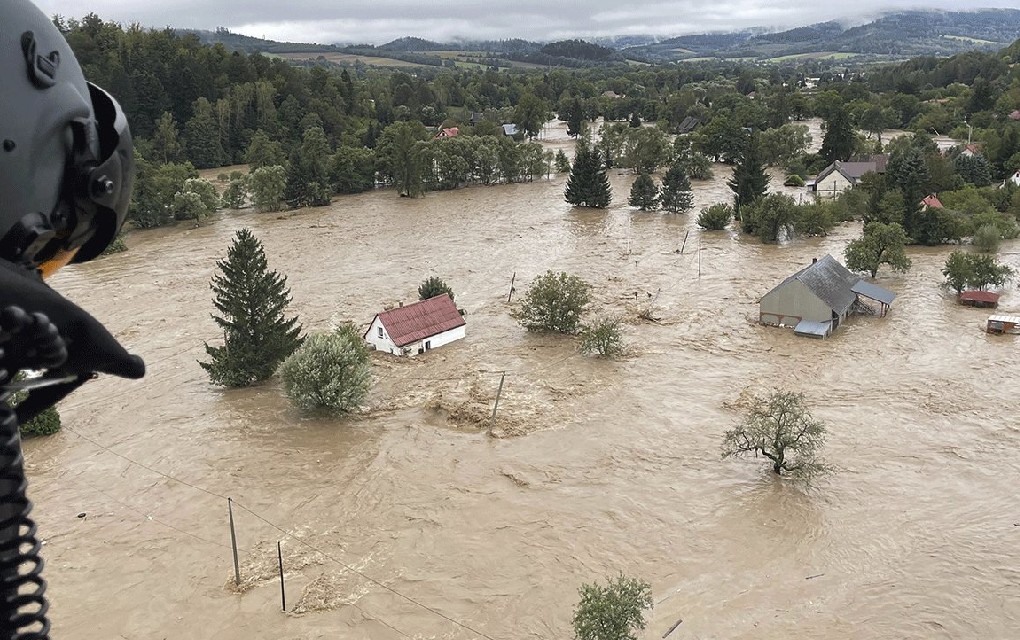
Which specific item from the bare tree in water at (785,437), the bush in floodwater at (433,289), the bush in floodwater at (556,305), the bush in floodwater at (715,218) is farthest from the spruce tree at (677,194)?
the bare tree in water at (785,437)

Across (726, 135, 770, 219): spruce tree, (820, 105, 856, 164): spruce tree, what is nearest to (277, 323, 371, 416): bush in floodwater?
(726, 135, 770, 219): spruce tree

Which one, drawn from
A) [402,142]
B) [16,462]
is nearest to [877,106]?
[402,142]

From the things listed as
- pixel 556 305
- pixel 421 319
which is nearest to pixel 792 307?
pixel 556 305

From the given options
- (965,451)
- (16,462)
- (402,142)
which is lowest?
(965,451)

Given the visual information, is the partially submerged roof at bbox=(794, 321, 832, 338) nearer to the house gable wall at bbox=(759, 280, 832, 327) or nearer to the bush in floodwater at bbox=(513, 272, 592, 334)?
the house gable wall at bbox=(759, 280, 832, 327)

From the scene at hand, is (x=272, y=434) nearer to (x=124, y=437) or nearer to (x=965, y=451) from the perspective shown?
(x=124, y=437)

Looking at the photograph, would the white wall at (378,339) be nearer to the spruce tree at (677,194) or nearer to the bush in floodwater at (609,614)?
the bush in floodwater at (609,614)
